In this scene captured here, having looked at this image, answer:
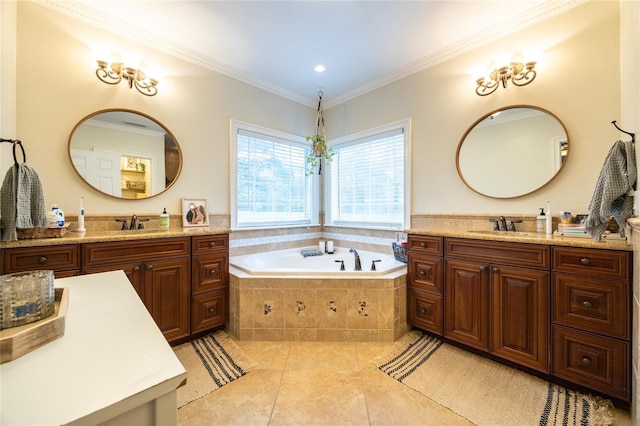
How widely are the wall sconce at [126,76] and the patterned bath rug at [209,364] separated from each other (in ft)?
7.47

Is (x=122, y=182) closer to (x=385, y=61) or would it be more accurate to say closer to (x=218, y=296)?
(x=218, y=296)

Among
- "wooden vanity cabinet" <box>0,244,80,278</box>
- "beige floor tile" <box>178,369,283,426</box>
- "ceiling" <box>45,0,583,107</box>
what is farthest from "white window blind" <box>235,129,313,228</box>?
"beige floor tile" <box>178,369,283,426</box>

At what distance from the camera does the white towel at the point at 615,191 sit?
147cm

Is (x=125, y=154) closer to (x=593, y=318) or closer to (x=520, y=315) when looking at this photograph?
(x=520, y=315)

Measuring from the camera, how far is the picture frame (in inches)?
103

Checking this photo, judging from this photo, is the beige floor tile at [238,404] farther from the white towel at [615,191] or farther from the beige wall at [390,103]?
the white towel at [615,191]

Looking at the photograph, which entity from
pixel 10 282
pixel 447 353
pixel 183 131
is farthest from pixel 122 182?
pixel 447 353

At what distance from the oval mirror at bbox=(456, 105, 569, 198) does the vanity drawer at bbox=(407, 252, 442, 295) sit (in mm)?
819

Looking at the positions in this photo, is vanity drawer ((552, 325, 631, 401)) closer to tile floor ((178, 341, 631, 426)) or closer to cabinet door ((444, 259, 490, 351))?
tile floor ((178, 341, 631, 426))

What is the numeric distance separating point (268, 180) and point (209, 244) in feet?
4.20

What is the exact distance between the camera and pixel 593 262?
1539 millimetres

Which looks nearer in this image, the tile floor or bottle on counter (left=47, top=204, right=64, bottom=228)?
the tile floor

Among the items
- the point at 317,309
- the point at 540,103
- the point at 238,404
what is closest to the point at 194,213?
the point at 317,309

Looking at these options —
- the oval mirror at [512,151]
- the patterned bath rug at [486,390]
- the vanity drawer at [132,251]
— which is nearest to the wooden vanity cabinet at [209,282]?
the vanity drawer at [132,251]
